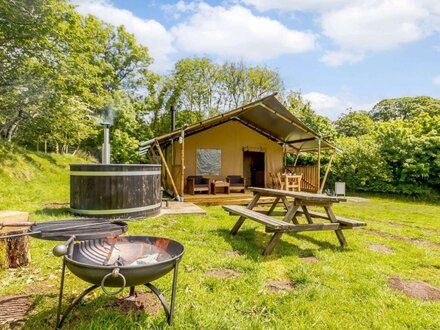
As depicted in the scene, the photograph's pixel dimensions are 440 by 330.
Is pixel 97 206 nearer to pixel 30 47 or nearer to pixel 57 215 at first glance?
pixel 57 215

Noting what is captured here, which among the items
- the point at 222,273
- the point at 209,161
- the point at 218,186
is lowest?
the point at 222,273

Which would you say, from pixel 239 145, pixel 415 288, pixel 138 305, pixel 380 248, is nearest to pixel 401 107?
pixel 239 145

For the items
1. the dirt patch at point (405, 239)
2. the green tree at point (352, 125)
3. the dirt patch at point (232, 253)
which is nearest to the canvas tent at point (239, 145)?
the dirt patch at point (405, 239)

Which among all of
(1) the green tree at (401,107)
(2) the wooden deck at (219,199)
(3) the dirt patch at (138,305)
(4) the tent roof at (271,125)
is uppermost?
(1) the green tree at (401,107)

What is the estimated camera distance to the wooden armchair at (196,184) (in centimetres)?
1043

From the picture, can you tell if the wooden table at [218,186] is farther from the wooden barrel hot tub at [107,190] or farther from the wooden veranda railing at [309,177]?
the wooden barrel hot tub at [107,190]

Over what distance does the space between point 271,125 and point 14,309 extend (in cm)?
1079

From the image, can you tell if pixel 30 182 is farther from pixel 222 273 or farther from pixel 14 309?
pixel 222 273

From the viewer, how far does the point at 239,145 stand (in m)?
12.6

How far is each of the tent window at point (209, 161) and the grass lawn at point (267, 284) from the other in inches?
248

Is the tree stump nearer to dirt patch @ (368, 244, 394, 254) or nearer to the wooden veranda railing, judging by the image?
dirt patch @ (368, 244, 394, 254)

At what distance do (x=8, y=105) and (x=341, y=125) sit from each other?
90.2ft

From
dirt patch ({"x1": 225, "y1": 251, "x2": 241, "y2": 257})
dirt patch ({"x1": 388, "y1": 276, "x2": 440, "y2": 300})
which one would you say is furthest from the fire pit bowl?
dirt patch ({"x1": 388, "y1": 276, "x2": 440, "y2": 300})

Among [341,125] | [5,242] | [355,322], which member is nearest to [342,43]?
[355,322]
